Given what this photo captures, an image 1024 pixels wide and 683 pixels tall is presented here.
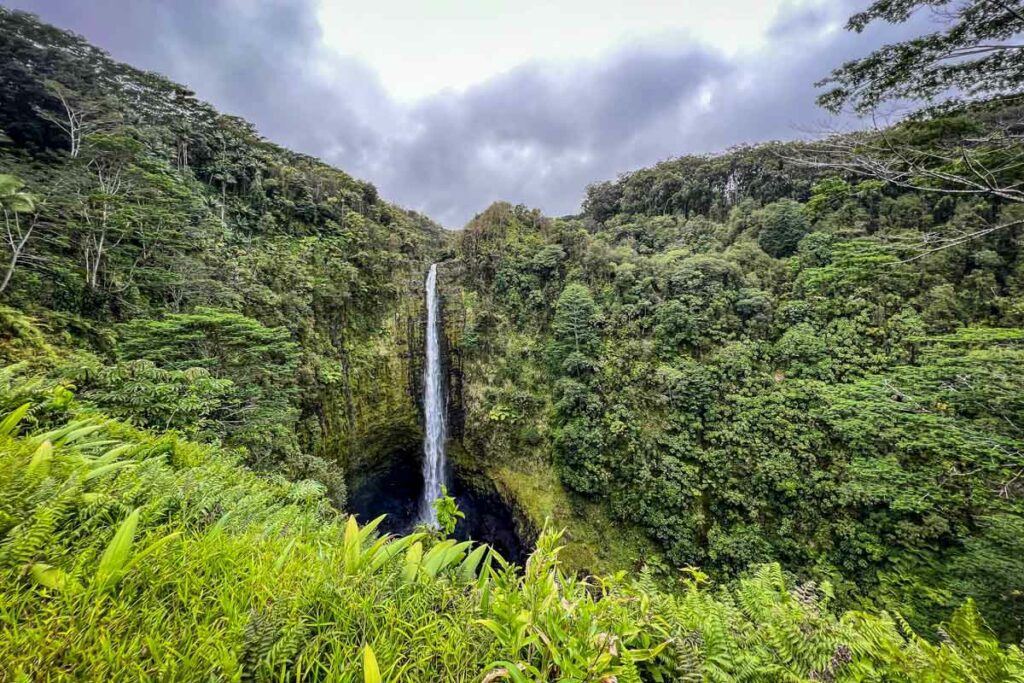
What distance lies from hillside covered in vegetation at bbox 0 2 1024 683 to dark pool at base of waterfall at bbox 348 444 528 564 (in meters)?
0.40

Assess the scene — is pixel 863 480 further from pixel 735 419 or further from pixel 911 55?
pixel 911 55

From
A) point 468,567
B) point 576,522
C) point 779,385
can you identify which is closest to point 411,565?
point 468,567

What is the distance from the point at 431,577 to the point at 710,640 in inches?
42.5

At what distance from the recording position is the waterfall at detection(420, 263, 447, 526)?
13.8m

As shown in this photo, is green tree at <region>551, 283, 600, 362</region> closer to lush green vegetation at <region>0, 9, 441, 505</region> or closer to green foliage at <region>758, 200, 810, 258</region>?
lush green vegetation at <region>0, 9, 441, 505</region>

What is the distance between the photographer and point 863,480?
25.8 feet

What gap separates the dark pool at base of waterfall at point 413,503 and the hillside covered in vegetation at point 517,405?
0.40 metres

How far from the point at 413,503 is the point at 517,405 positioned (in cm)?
666

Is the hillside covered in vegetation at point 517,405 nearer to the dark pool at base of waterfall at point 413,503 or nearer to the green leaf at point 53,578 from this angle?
the green leaf at point 53,578

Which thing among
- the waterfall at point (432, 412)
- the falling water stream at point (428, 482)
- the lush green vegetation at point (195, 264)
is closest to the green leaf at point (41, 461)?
the lush green vegetation at point (195, 264)

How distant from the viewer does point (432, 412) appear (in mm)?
14148

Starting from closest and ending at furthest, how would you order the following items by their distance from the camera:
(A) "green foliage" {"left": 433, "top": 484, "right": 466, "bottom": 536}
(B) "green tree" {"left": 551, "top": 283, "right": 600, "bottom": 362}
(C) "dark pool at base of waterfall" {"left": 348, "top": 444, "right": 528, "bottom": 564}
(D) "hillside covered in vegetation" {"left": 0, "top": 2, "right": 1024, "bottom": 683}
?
1. (D) "hillside covered in vegetation" {"left": 0, "top": 2, "right": 1024, "bottom": 683}
2. (A) "green foliage" {"left": 433, "top": 484, "right": 466, "bottom": 536}
3. (B) "green tree" {"left": 551, "top": 283, "right": 600, "bottom": 362}
4. (C) "dark pool at base of waterfall" {"left": 348, "top": 444, "right": 528, "bottom": 564}

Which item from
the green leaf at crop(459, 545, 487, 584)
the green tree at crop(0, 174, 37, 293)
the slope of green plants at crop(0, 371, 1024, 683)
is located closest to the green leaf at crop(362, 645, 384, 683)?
the slope of green plants at crop(0, 371, 1024, 683)

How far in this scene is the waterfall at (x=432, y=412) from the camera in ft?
45.2
